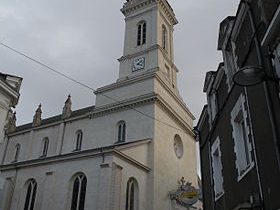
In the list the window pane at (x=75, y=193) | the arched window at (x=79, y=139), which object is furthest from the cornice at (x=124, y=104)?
the window pane at (x=75, y=193)

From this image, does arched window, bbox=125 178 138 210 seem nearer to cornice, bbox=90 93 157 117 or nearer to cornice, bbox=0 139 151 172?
cornice, bbox=0 139 151 172

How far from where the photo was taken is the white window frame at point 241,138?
31.2 feet

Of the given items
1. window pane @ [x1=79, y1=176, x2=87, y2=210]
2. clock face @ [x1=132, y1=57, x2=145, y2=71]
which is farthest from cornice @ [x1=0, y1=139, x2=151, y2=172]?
clock face @ [x1=132, y1=57, x2=145, y2=71]

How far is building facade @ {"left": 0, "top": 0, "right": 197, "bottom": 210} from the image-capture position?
23844 mm

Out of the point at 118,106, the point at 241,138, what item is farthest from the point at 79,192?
the point at 241,138

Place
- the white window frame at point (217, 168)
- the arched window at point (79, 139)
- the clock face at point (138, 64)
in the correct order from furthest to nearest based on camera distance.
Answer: the clock face at point (138, 64), the arched window at point (79, 139), the white window frame at point (217, 168)

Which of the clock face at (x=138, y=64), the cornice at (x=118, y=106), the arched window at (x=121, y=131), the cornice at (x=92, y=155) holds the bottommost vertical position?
the cornice at (x=92, y=155)

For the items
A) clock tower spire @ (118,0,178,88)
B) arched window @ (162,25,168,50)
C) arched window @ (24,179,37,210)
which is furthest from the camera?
arched window @ (162,25,168,50)

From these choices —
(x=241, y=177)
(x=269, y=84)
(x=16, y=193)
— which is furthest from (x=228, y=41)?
(x=16, y=193)

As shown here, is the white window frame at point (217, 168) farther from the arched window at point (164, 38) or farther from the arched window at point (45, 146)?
the arched window at point (164, 38)

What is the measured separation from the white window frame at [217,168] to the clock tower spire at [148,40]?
1929 cm

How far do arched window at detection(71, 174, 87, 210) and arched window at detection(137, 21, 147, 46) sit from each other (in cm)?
1707

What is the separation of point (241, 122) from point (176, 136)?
21.8 m

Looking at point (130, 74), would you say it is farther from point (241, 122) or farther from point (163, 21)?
point (241, 122)
